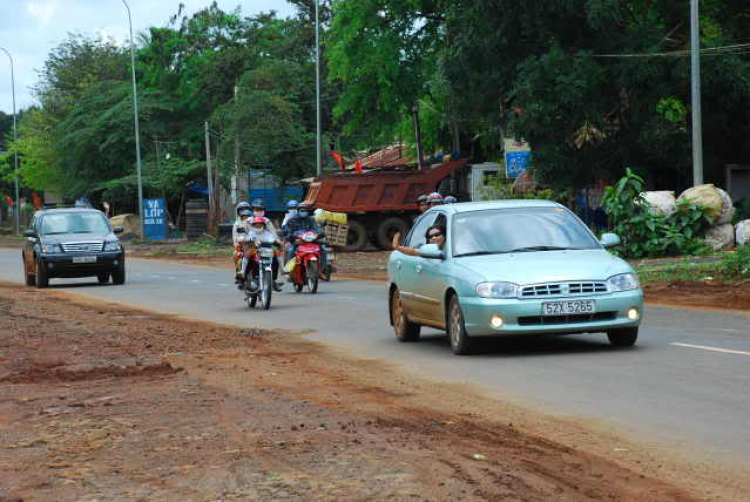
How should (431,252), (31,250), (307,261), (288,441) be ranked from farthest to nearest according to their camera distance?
1. (31,250)
2. (307,261)
3. (431,252)
4. (288,441)

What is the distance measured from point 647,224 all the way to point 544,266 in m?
17.4

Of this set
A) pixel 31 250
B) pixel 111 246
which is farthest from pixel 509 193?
pixel 31 250

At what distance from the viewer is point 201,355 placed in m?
13.1

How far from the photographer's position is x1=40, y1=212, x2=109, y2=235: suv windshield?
3020 cm

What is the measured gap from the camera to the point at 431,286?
13.1 meters

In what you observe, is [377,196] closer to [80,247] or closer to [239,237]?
[80,247]

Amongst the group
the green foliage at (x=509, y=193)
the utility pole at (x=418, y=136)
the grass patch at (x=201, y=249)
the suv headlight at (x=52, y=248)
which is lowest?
the grass patch at (x=201, y=249)

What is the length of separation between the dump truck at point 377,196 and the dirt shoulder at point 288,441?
31.0 m

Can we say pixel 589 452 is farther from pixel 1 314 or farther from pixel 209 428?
pixel 1 314

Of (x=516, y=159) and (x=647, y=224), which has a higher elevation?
(x=516, y=159)

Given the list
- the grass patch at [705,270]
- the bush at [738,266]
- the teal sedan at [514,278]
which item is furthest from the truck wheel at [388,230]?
the teal sedan at [514,278]

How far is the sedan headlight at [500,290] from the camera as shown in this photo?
38.9ft

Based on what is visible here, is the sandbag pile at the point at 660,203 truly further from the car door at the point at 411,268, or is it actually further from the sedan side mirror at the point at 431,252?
the sedan side mirror at the point at 431,252

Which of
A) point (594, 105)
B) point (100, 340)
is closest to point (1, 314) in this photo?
point (100, 340)
